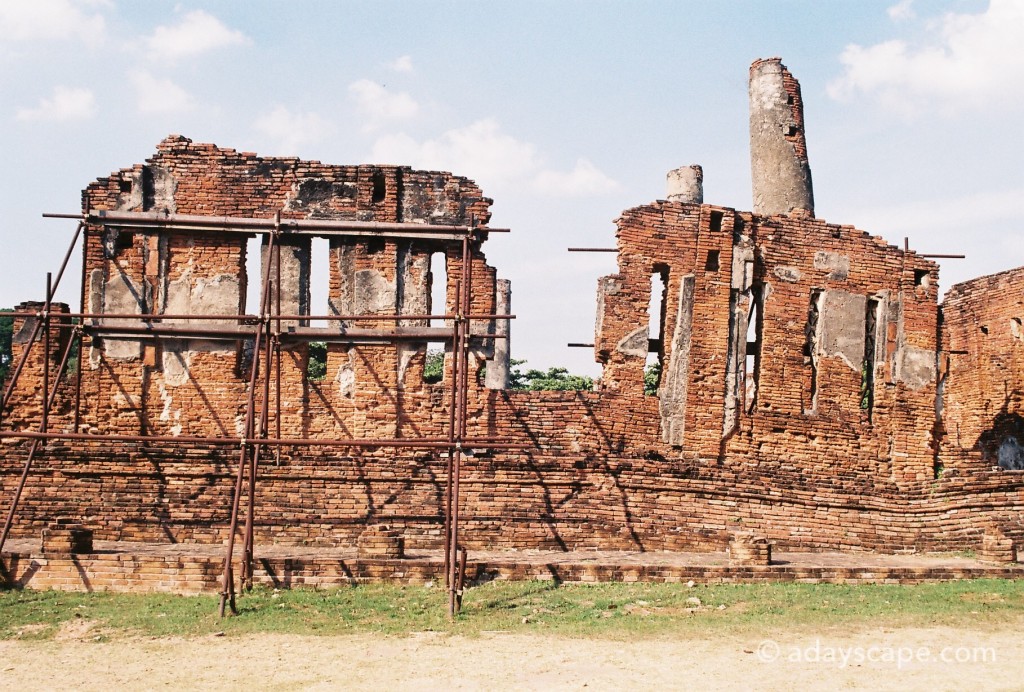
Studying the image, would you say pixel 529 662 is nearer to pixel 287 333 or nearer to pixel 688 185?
pixel 287 333

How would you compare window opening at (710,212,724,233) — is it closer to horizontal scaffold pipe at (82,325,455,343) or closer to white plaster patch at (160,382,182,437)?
horizontal scaffold pipe at (82,325,455,343)

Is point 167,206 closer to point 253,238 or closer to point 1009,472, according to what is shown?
point 253,238

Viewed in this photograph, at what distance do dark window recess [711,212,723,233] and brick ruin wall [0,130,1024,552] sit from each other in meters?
0.03

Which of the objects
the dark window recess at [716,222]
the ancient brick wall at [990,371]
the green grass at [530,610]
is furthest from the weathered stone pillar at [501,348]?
the green grass at [530,610]

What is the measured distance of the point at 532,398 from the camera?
1584 centimetres

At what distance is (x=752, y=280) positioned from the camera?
16875 mm

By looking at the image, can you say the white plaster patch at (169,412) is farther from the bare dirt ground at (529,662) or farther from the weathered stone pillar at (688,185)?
the weathered stone pillar at (688,185)

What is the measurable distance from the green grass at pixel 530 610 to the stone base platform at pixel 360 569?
25cm

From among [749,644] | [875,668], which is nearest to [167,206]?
[749,644]

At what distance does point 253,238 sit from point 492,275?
3.30m

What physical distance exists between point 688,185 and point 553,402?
24.5ft

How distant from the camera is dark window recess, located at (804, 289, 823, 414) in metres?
17.0

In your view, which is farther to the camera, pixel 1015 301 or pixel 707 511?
pixel 1015 301

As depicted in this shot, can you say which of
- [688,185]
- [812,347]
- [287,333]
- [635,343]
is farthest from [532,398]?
[688,185]
